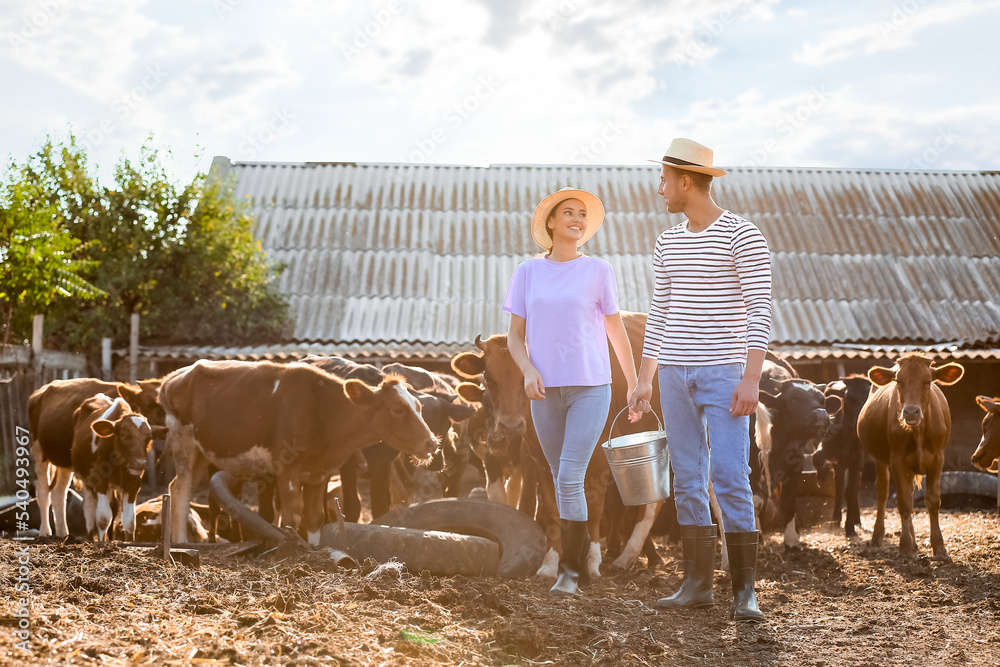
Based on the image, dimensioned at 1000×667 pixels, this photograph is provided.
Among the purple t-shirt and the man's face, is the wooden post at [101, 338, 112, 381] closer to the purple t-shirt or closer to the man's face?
the purple t-shirt

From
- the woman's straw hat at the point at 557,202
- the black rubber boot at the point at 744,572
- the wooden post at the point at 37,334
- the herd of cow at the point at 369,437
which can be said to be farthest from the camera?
the wooden post at the point at 37,334

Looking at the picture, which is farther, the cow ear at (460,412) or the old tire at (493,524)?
the cow ear at (460,412)

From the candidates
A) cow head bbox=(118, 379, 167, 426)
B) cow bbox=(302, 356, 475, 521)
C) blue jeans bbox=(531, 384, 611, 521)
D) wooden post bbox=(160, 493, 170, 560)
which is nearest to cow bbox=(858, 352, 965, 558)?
cow bbox=(302, 356, 475, 521)

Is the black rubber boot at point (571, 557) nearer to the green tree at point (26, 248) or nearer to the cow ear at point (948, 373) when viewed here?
the cow ear at point (948, 373)

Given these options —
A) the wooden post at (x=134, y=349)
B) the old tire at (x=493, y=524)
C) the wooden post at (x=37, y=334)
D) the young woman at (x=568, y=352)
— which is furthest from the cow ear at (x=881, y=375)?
the wooden post at (x=134, y=349)

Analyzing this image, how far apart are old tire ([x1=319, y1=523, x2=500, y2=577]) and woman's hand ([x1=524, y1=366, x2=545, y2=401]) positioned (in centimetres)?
140

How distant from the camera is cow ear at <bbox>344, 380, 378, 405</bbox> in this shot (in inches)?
269

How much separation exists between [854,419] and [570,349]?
666 cm

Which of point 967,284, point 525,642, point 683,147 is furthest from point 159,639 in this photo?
point 967,284

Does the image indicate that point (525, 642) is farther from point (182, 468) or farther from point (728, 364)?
point (182, 468)

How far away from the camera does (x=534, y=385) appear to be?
459 cm

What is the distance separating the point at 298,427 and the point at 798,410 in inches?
172

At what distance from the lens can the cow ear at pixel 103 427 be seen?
6832 millimetres

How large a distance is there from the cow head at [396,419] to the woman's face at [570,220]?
239 cm
